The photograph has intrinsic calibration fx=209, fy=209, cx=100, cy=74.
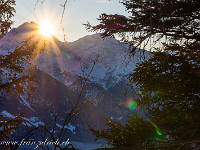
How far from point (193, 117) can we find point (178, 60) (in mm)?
1389

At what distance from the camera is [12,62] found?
789 cm

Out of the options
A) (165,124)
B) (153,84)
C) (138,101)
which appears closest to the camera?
(165,124)

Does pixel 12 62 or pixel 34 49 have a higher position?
pixel 34 49

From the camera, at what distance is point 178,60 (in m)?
4.96

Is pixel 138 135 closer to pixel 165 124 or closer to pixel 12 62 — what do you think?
pixel 165 124

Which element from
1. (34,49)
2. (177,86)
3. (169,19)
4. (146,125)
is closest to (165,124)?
(146,125)

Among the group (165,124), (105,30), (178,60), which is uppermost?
(105,30)

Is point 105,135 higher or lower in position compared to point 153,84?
lower

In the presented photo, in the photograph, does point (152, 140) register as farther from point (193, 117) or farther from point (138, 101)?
point (138, 101)

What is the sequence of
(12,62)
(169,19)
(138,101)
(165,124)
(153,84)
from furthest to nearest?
(12,62) → (138,101) → (153,84) → (165,124) → (169,19)

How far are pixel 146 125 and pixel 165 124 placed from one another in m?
0.47

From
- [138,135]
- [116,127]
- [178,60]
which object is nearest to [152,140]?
[138,135]

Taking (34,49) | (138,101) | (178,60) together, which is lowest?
(138,101)

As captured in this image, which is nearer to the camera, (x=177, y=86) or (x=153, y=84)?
(x=177, y=86)
